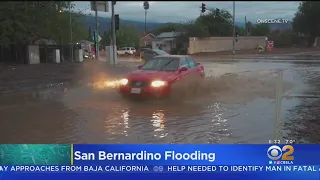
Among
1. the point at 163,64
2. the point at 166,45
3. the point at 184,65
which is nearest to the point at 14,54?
the point at 163,64

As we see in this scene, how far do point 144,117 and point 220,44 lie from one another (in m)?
48.4

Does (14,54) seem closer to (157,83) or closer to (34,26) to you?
(34,26)

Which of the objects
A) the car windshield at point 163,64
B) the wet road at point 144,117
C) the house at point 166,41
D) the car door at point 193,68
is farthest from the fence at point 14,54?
the house at point 166,41

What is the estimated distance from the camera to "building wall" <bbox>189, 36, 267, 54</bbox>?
5100cm

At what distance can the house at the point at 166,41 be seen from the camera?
50625mm

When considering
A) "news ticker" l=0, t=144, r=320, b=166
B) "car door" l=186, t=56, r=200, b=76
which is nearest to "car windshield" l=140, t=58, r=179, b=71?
"car door" l=186, t=56, r=200, b=76

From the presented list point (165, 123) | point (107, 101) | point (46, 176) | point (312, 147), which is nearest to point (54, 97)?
point (107, 101)

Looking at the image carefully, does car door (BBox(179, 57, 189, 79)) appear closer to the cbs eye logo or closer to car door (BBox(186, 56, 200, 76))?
car door (BBox(186, 56, 200, 76))

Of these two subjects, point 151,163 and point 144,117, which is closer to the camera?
point 151,163

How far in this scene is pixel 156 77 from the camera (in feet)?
33.4

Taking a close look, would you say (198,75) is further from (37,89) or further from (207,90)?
(37,89)

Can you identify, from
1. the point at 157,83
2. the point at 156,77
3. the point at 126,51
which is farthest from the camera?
the point at 126,51

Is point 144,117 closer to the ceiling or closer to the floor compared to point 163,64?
closer to the floor

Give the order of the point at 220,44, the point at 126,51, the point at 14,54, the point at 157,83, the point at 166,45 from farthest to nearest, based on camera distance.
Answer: the point at 220,44 → the point at 126,51 → the point at 166,45 → the point at 14,54 → the point at 157,83
